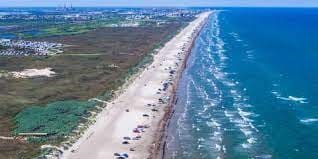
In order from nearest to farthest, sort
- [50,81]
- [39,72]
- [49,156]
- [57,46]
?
1. [49,156]
2. [50,81]
3. [39,72]
4. [57,46]

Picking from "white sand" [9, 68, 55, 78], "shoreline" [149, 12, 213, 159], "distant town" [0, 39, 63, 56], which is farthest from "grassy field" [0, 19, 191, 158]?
"shoreline" [149, 12, 213, 159]

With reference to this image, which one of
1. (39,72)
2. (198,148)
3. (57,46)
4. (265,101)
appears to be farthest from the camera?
(57,46)

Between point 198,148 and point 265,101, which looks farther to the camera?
point 265,101

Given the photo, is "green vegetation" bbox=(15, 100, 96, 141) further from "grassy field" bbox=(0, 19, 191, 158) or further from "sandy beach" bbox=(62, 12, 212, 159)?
"sandy beach" bbox=(62, 12, 212, 159)

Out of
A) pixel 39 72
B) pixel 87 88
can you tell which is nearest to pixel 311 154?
pixel 87 88

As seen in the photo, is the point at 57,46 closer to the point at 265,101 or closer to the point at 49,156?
the point at 265,101

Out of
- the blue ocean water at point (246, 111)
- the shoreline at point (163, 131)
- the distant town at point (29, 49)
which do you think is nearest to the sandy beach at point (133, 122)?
the shoreline at point (163, 131)
